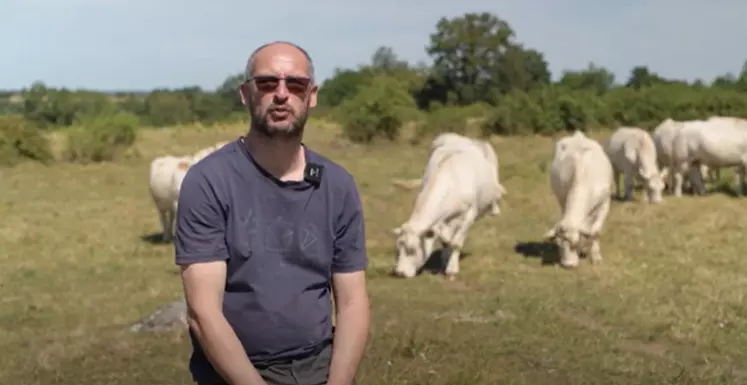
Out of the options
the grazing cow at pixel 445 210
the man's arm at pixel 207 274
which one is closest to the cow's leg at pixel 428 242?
the grazing cow at pixel 445 210

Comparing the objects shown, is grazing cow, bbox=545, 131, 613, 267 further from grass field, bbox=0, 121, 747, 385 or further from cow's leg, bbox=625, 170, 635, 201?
cow's leg, bbox=625, 170, 635, 201

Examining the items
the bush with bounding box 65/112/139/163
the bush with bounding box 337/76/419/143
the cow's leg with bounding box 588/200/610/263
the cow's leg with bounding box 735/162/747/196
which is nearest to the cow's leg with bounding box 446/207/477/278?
the cow's leg with bounding box 588/200/610/263

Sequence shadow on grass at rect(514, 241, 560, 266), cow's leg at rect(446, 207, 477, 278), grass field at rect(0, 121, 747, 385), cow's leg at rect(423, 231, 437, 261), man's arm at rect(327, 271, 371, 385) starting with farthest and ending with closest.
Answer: shadow on grass at rect(514, 241, 560, 266)
cow's leg at rect(446, 207, 477, 278)
cow's leg at rect(423, 231, 437, 261)
grass field at rect(0, 121, 747, 385)
man's arm at rect(327, 271, 371, 385)

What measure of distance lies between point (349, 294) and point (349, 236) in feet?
0.69

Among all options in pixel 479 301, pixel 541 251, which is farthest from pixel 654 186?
pixel 479 301

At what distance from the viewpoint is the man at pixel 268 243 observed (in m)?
3.30

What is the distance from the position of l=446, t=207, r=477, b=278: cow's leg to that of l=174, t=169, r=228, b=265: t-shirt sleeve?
32.0 ft

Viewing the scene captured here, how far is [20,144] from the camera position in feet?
97.9

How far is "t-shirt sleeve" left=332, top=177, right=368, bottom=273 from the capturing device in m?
3.54

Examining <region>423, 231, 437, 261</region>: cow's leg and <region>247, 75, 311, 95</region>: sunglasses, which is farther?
<region>423, 231, 437, 261</region>: cow's leg

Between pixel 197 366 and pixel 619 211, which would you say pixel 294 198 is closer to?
pixel 197 366

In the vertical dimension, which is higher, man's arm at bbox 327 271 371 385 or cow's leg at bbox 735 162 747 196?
man's arm at bbox 327 271 371 385

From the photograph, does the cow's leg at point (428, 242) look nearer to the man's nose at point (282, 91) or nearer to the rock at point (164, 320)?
the rock at point (164, 320)

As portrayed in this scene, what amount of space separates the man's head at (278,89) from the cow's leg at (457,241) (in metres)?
9.66
